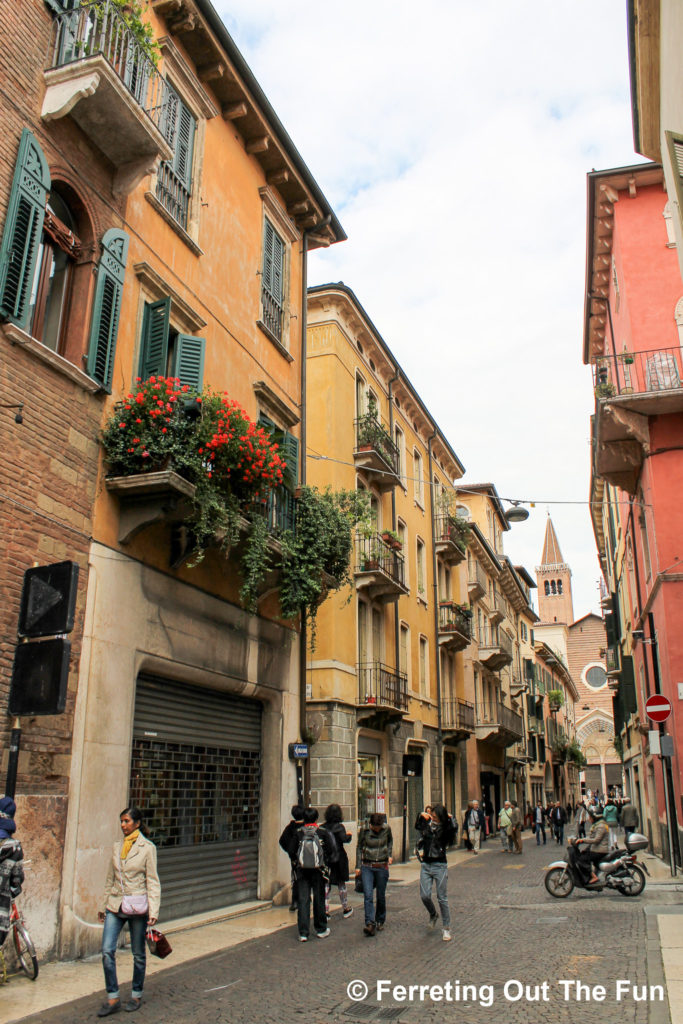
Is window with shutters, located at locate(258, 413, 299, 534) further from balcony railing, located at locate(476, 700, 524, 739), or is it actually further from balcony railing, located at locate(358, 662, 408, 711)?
balcony railing, located at locate(476, 700, 524, 739)

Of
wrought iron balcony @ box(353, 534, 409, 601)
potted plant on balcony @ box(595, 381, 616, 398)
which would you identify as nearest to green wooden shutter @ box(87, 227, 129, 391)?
wrought iron balcony @ box(353, 534, 409, 601)

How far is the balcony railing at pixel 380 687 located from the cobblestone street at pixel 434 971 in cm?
714

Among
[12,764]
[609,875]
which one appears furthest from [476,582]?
[12,764]

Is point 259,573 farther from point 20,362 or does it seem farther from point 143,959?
point 143,959

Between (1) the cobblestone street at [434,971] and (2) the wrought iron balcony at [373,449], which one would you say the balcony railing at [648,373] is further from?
(1) the cobblestone street at [434,971]

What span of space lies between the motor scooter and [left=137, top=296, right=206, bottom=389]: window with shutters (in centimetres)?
1038

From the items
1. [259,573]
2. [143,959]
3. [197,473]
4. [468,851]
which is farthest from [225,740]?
[468,851]

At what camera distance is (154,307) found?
11.5m

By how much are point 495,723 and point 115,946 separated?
3031 centimetres

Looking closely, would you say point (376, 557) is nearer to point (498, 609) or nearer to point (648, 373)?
point (648, 373)

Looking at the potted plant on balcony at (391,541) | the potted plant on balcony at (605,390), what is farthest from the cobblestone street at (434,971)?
the potted plant on balcony at (605,390)

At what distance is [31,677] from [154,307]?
594 cm

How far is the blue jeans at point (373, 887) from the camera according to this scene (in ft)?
35.4

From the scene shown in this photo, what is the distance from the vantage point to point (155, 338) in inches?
449
